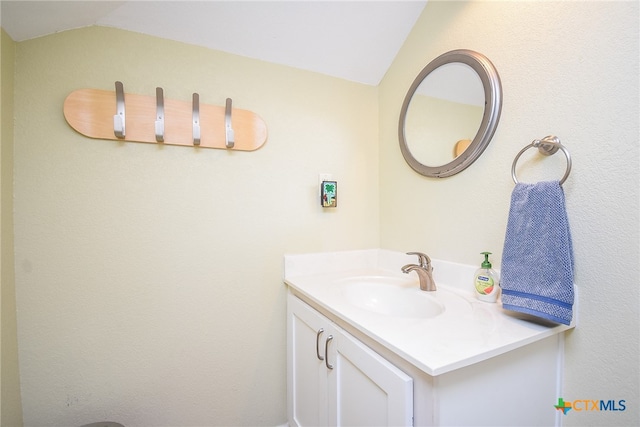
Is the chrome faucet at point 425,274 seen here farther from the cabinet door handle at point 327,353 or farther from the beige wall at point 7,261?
the beige wall at point 7,261

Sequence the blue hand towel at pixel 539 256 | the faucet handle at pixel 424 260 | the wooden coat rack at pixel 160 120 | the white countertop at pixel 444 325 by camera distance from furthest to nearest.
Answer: the faucet handle at pixel 424 260 < the wooden coat rack at pixel 160 120 < the blue hand towel at pixel 539 256 < the white countertop at pixel 444 325

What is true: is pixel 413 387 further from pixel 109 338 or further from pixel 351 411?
pixel 109 338

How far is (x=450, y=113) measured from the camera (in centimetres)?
109

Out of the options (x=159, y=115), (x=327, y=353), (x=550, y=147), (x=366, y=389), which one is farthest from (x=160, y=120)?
(x=550, y=147)

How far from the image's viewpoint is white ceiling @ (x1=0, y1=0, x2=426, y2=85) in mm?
905

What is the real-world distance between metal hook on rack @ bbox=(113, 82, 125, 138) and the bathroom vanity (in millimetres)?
963

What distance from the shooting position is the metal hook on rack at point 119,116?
991 millimetres

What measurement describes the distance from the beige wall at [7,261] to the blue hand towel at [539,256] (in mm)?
1670

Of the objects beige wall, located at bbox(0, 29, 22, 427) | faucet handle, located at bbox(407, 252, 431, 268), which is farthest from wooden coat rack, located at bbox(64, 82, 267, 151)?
faucet handle, located at bbox(407, 252, 431, 268)

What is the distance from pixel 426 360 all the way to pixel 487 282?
52 centimetres

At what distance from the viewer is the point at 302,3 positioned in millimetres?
1078

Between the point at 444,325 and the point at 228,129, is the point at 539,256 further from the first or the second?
the point at 228,129

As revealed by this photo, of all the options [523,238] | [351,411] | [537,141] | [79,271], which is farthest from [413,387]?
[79,271]

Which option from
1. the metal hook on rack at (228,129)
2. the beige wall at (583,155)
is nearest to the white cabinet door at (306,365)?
the beige wall at (583,155)
